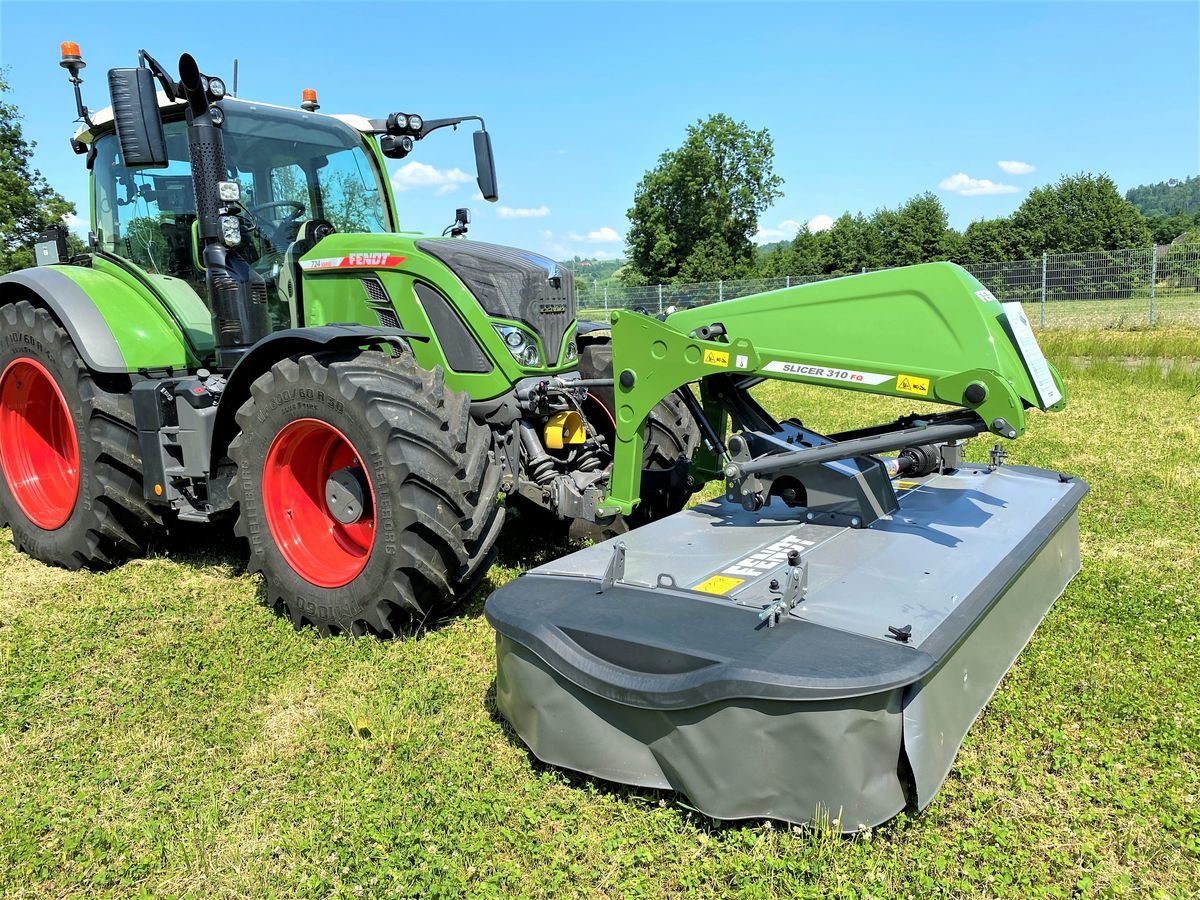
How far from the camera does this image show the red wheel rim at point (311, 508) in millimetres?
3959

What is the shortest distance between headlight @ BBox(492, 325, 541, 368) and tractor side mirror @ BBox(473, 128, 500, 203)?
1302 mm

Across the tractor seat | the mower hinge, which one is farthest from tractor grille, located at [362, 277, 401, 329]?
the mower hinge

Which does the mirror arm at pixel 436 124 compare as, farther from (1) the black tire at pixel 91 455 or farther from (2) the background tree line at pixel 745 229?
(2) the background tree line at pixel 745 229

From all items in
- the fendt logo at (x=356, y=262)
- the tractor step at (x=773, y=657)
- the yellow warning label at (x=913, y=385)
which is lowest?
the tractor step at (x=773, y=657)

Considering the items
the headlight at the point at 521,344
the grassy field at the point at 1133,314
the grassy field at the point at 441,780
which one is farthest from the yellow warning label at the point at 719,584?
the grassy field at the point at 1133,314

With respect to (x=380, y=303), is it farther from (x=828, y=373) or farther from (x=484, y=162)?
(x=828, y=373)

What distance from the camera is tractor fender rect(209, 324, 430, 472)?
3791 millimetres

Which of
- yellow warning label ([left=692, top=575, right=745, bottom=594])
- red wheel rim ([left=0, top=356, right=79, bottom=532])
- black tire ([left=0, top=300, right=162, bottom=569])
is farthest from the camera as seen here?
red wheel rim ([left=0, top=356, right=79, bottom=532])

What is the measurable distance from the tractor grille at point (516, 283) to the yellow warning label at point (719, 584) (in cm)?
175

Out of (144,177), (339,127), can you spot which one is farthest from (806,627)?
(144,177)

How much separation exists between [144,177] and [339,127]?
1.21 metres

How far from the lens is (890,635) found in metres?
2.53

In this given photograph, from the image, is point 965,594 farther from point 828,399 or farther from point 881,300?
point 828,399

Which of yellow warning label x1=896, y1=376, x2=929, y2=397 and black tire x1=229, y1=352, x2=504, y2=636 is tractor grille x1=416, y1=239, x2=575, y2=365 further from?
yellow warning label x1=896, y1=376, x2=929, y2=397
